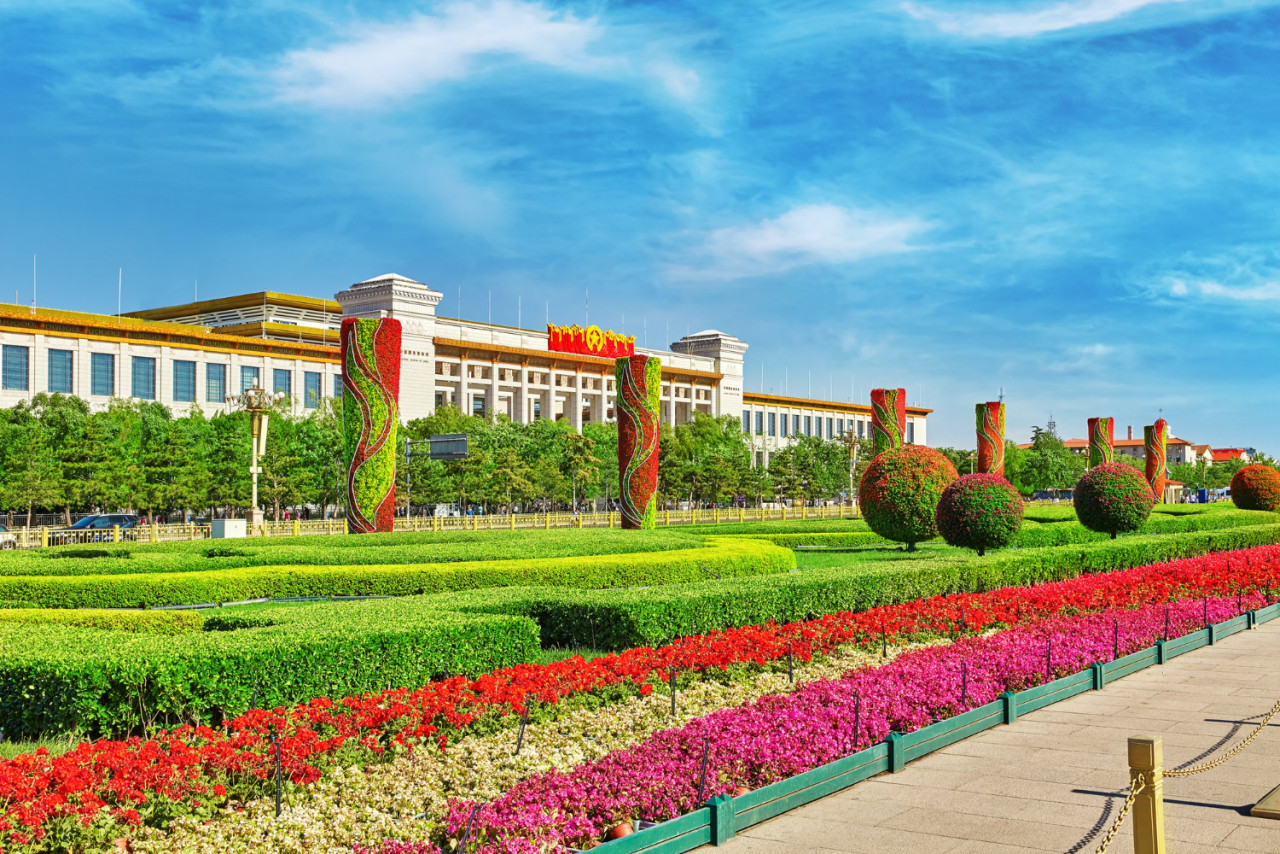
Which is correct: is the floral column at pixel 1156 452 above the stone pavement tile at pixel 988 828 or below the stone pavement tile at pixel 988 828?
above

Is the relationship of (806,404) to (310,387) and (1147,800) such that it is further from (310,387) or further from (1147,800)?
(1147,800)

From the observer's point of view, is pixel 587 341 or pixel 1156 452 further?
pixel 587 341

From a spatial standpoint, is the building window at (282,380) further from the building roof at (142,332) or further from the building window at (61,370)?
the building window at (61,370)

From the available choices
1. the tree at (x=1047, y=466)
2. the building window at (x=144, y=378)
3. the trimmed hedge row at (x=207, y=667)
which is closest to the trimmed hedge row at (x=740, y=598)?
the trimmed hedge row at (x=207, y=667)

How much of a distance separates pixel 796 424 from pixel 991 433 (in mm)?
66256

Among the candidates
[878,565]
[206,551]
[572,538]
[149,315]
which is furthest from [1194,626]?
[149,315]

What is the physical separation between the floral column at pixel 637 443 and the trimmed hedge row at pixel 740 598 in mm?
11875

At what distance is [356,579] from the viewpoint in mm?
17125

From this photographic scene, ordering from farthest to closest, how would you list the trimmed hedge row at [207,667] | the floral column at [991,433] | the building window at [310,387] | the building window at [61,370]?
the building window at [310,387]
the building window at [61,370]
the floral column at [991,433]
the trimmed hedge row at [207,667]

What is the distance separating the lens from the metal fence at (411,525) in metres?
33.7

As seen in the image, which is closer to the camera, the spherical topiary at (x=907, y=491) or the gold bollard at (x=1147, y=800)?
the gold bollard at (x=1147, y=800)

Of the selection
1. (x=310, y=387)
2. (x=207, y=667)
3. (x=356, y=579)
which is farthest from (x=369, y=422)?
(x=310, y=387)

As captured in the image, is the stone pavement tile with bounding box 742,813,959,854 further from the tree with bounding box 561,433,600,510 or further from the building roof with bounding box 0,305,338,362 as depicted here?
the building roof with bounding box 0,305,338,362

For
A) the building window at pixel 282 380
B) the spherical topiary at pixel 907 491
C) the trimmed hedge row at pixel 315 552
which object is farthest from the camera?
the building window at pixel 282 380
